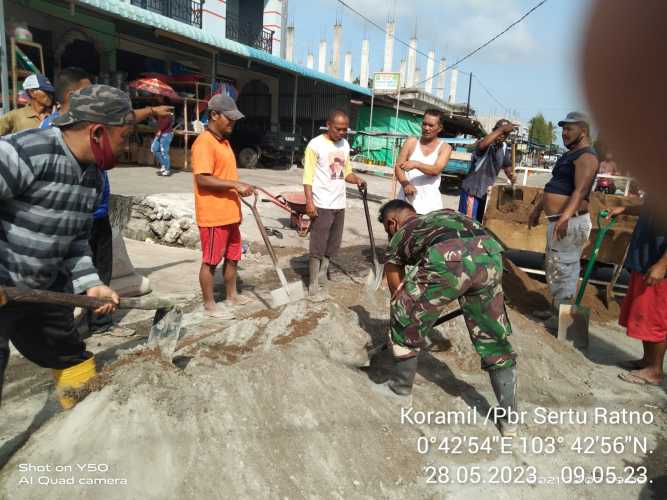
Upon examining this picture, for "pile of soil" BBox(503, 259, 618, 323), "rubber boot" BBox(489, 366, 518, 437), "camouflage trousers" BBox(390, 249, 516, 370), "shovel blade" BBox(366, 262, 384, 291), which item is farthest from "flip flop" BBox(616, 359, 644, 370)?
"shovel blade" BBox(366, 262, 384, 291)

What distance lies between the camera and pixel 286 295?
4.12 m

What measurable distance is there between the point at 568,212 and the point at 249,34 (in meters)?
15.7

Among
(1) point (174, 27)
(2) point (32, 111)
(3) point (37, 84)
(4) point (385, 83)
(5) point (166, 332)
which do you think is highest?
(4) point (385, 83)

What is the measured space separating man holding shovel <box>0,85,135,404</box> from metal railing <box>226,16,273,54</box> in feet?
51.4

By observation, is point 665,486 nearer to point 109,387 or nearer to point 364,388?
point 364,388

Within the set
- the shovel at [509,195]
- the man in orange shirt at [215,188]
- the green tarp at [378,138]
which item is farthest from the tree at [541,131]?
the man in orange shirt at [215,188]

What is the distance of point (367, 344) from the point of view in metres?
3.69

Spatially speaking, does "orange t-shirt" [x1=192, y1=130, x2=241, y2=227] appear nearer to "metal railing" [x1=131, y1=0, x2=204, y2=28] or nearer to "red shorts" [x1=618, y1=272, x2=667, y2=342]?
"red shorts" [x1=618, y1=272, x2=667, y2=342]

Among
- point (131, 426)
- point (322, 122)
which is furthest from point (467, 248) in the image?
point (322, 122)

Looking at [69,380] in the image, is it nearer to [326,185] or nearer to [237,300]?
[237,300]

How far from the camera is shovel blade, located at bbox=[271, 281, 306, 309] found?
4.06 meters

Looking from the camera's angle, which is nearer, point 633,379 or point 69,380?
point 69,380

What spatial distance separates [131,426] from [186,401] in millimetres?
270

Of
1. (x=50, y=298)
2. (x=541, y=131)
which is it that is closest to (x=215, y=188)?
(x=50, y=298)
